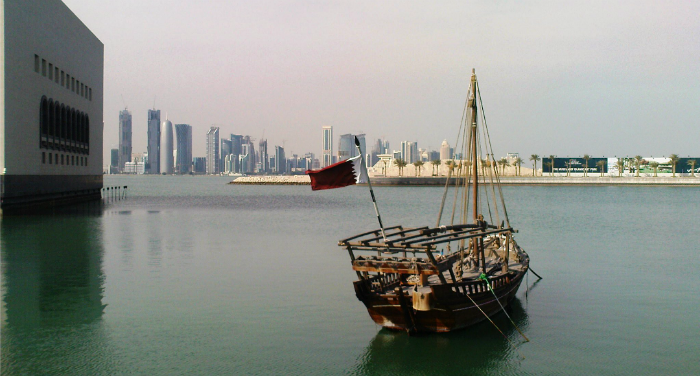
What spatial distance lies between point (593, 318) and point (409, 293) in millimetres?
8950

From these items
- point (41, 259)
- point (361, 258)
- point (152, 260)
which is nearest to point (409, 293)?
point (361, 258)

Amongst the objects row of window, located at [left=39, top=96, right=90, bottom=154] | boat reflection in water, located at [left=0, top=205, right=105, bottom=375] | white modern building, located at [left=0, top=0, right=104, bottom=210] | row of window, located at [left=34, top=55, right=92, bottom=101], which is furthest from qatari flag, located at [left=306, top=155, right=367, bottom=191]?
row of window, located at [left=39, top=96, right=90, bottom=154]

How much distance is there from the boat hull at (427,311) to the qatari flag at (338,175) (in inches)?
141

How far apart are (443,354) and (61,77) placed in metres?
81.2

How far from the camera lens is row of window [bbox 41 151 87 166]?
76938 millimetres

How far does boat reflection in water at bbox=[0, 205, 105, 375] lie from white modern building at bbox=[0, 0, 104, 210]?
21748 mm

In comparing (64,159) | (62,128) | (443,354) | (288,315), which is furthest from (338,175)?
(64,159)

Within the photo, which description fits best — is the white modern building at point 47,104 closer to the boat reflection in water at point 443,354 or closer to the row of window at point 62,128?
the row of window at point 62,128

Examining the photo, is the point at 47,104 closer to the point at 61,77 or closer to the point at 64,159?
the point at 61,77

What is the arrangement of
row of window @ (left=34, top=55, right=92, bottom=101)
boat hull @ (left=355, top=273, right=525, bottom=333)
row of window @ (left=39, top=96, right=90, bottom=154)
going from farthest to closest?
row of window @ (left=39, top=96, right=90, bottom=154) < row of window @ (left=34, top=55, right=92, bottom=101) < boat hull @ (left=355, top=273, right=525, bottom=333)

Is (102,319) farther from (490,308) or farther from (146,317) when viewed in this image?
(490,308)

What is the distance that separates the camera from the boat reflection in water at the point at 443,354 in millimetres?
17984

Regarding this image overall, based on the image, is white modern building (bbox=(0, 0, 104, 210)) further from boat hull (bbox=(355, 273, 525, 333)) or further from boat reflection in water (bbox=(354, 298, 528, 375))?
A: boat reflection in water (bbox=(354, 298, 528, 375))

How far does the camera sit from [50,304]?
25047mm
